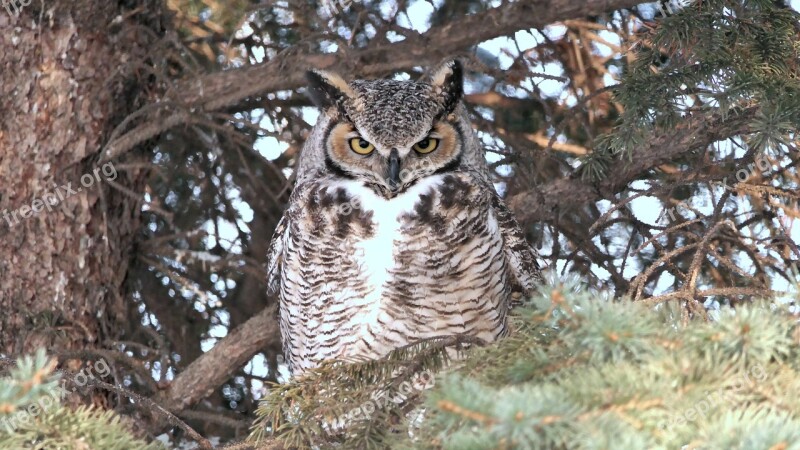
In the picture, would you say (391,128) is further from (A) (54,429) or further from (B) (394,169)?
(A) (54,429)

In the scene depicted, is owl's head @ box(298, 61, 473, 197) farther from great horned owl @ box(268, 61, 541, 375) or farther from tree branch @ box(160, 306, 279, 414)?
tree branch @ box(160, 306, 279, 414)

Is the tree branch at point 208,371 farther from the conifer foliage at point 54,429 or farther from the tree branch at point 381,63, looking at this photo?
the conifer foliage at point 54,429

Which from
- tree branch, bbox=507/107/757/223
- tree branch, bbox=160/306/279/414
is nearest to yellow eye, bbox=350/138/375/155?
tree branch, bbox=507/107/757/223

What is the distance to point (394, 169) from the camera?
2.16 m

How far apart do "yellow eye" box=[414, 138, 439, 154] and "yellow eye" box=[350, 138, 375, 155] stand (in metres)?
A: 0.11

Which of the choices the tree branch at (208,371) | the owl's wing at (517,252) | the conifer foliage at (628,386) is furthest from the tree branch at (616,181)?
the conifer foliage at (628,386)

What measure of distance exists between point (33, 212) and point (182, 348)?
30.4 inches

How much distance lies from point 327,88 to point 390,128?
0.93 ft

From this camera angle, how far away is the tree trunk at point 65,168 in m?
2.63

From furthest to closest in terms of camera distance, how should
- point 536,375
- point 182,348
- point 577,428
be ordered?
point 182,348
point 536,375
point 577,428

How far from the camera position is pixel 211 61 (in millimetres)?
3328

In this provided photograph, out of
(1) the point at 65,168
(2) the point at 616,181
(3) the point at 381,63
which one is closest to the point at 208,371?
Result: (1) the point at 65,168

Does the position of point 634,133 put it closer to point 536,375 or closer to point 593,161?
point 593,161

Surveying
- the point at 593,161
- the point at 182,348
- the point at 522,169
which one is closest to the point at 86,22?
the point at 182,348
